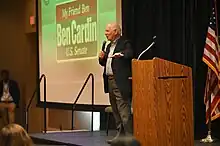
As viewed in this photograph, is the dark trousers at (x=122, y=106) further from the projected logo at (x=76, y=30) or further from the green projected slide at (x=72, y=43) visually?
the projected logo at (x=76, y=30)

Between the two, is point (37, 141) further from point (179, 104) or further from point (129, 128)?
point (179, 104)

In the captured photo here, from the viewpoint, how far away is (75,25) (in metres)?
8.37

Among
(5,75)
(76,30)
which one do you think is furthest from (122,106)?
(5,75)

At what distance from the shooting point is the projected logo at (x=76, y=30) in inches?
311

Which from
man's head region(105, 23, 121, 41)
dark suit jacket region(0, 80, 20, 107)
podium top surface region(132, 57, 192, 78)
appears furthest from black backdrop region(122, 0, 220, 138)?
dark suit jacket region(0, 80, 20, 107)

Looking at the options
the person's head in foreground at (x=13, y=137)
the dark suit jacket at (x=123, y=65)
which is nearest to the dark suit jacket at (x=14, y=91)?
the dark suit jacket at (x=123, y=65)

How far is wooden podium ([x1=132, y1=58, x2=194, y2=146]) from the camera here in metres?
4.57

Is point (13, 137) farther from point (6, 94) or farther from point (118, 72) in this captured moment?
point (6, 94)

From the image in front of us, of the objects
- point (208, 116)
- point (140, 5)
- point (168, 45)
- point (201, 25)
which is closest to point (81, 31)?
point (140, 5)

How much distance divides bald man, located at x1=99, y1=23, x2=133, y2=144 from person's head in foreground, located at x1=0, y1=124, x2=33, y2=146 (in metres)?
3.40

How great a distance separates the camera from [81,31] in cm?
820

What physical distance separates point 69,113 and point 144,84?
16.6 ft

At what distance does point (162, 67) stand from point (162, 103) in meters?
0.33

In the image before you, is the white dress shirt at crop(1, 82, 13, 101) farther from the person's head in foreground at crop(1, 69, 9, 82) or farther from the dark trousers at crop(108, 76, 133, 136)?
the dark trousers at crop(108, 76, 133, 136)
